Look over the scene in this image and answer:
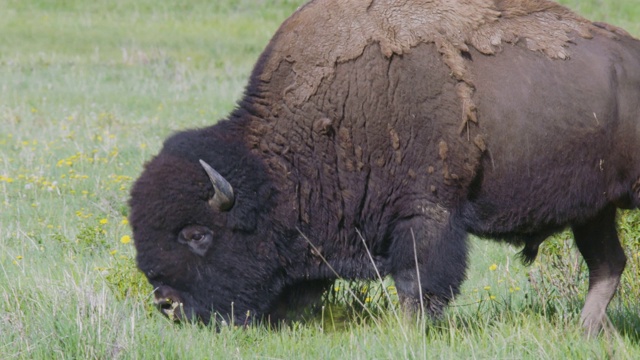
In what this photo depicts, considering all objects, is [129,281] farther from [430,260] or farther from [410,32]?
[410,32]

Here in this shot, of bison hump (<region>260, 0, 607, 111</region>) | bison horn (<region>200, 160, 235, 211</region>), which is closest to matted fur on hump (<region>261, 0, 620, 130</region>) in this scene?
bison hump (<region>260, 0, 607, 111</region>)

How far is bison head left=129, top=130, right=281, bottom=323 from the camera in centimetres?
541

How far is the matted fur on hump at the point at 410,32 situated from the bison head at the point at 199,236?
0.68m

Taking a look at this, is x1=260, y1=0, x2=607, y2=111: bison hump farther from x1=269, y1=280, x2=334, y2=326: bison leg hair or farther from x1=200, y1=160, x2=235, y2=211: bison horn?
x1=269, y1=280, x2=334, y2=326: bison leg hair

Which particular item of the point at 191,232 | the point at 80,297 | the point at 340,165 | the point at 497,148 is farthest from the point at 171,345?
the point at 497,148

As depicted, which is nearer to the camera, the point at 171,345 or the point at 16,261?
the point at 171,345

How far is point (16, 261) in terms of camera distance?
5719mm

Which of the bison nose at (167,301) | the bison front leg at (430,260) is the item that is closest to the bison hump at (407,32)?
the bison front leg at (430,260)

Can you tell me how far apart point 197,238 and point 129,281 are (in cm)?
57

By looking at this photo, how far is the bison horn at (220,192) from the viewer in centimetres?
528

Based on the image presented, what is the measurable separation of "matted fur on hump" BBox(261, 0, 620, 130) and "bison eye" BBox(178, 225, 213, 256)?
3.04 ft

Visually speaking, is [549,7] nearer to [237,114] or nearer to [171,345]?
[237,114]

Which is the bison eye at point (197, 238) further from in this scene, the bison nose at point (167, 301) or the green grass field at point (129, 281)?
the green grass field at point (129, 281)

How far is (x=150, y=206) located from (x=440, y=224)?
1.67m
